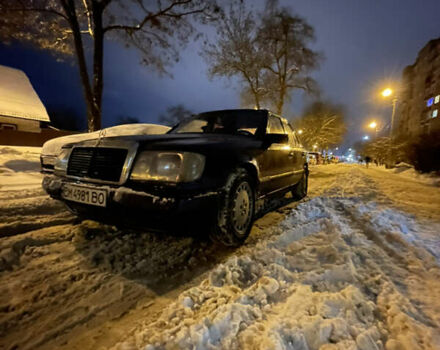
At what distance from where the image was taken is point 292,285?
1.64 metres

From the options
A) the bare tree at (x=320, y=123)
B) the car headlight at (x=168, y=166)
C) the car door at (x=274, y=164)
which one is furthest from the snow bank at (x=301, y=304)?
the bare tree at (x=320, y=123)

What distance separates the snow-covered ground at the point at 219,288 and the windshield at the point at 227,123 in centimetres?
145

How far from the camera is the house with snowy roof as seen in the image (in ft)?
54.2

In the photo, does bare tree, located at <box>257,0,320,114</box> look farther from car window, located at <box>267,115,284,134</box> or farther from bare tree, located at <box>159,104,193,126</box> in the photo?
bare tree, located at <box>159,104,193,126</box>

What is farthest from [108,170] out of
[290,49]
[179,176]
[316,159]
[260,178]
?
[316,159]

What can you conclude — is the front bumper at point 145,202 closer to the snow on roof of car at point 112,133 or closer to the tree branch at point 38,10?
the snow on roof of car at point 112,133

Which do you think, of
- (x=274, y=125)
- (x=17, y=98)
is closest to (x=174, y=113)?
(x=17, y=98)

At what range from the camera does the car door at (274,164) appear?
2998 millimetres

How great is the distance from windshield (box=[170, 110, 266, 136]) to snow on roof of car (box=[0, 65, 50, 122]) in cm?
1891

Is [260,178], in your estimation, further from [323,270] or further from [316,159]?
[316,159]

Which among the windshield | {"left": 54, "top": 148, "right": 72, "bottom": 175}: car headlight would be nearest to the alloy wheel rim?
the windshield

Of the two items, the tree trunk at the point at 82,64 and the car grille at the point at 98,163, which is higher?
the tree trunk at the point at 82,64

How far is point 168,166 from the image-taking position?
188 centimetres

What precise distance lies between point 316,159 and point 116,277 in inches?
1074
